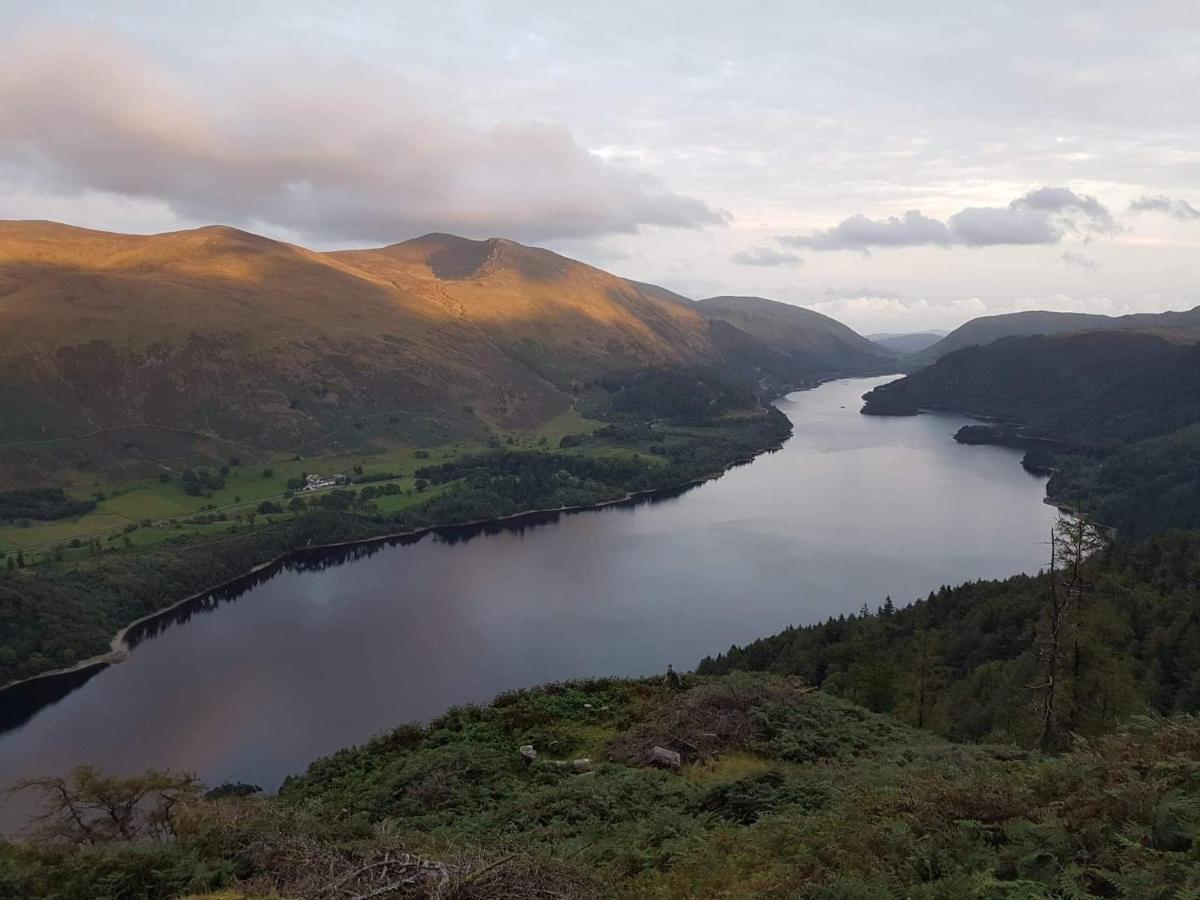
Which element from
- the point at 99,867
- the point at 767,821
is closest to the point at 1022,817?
the point at 767,821

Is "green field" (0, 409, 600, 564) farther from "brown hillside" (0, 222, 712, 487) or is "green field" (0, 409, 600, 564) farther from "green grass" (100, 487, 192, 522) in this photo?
"brown hillside" (0, 222, 712, 487)

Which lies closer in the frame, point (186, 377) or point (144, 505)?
point (144, 505)

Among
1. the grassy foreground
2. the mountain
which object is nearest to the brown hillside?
the mountain

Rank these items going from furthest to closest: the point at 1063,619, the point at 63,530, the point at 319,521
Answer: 1. the point at 319,521
2. the point at 63,530
3. the point at 1063,619

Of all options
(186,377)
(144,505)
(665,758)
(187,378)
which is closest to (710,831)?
(665,758)

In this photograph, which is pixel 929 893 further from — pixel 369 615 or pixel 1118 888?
pixel 369 615

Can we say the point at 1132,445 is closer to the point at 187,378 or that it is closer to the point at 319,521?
the point at 319,521

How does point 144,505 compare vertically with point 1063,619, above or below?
below
